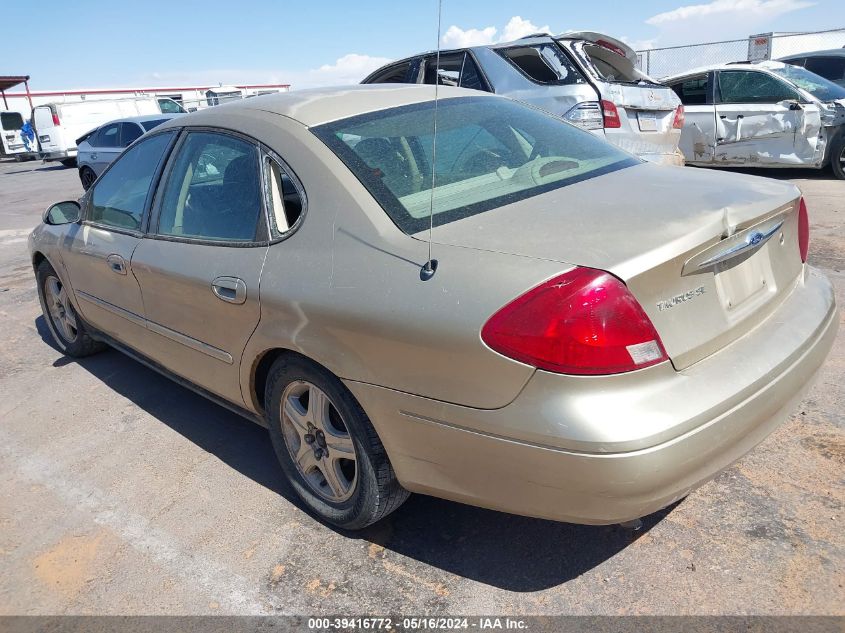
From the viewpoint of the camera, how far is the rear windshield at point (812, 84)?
9.38m

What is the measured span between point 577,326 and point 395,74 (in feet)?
24.1

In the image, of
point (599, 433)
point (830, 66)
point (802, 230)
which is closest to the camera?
point (599, 433)

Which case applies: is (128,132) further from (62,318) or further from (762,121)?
(762,121)

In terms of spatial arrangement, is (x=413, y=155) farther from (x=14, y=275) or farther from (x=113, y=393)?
(x=14, y=275)

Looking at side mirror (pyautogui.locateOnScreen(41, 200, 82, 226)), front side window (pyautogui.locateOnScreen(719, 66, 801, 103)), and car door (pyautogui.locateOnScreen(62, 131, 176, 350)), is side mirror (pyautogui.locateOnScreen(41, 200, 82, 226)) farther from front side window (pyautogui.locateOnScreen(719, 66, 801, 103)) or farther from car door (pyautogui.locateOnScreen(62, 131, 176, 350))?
front side window (pyautogui.locateOnScreen(719, 66, 801, 103))

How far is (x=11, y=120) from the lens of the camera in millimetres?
30109

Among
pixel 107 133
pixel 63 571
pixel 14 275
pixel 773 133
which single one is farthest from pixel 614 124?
pixel 107 133

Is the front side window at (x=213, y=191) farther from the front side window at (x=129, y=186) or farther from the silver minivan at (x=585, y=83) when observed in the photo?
the silver minivan at (x=585, y=83)

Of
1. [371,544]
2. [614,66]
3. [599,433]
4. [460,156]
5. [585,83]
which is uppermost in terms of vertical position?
[614,66]

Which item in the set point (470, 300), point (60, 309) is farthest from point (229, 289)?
point (60, 309)

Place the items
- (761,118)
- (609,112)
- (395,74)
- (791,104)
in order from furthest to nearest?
(761,118), (791,104), (395,74), (609,112)

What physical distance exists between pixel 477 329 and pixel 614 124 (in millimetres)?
5314

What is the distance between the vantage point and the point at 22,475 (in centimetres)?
344

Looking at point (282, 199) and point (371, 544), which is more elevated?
point (282, 199)
